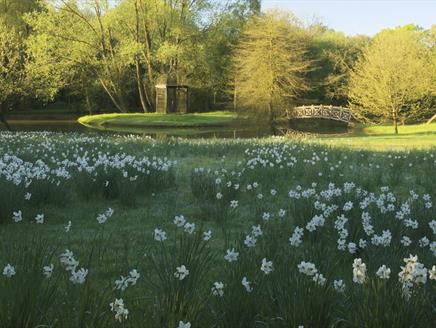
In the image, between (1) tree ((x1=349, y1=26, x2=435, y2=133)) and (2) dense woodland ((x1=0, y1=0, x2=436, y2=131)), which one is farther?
(2) dense woodland ((x1=0, y1=0, x2=436, y2=131))

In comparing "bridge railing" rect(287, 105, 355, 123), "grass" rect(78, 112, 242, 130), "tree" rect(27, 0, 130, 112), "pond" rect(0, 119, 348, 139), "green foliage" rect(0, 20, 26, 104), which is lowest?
"pond" rect(0, 119, 348, 139)

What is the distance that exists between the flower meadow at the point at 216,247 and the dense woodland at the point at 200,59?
65.9ft

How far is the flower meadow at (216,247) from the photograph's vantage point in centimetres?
229

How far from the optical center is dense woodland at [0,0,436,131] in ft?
102

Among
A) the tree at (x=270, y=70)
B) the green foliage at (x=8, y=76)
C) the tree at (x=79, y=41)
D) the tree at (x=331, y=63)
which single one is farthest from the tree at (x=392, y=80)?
the green foliage at (x=8, y=76)

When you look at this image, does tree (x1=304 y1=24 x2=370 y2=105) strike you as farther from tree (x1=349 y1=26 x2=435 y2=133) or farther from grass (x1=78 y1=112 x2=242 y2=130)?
tree (x1=349 y1=26 x2=435 y2=133)

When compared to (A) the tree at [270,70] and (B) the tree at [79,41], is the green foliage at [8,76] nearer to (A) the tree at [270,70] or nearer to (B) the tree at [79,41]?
(B) the tree at [79,41]

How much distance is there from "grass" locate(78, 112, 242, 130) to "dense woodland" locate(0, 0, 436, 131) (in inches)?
95.1

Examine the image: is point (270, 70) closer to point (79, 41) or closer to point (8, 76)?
point (79, 41)

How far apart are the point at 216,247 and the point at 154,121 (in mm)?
32263

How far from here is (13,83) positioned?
80.1 ft

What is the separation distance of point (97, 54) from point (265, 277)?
136 ft

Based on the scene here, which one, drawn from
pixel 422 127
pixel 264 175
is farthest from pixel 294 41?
pixel 264 175

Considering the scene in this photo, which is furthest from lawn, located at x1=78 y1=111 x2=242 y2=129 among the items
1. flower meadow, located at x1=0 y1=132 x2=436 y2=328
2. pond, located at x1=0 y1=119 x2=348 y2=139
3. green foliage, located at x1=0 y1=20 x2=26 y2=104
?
flower meadow, located at x1=0 y1=132 x2=436 y2=328
